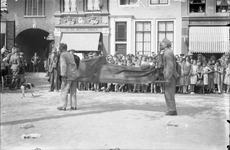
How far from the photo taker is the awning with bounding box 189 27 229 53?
17.1 meters

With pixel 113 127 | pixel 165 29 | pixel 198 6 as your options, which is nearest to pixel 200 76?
pixel 165 29

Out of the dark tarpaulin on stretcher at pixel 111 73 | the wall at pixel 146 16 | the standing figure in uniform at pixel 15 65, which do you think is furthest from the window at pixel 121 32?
the dark tarpaulin on stretcher at pixel 111 73

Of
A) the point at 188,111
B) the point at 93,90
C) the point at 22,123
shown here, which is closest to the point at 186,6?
the point at 93,90


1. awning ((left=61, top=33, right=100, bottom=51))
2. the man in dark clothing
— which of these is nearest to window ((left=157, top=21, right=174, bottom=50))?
awning ((left=61, top=33, right=100, bottom=51))

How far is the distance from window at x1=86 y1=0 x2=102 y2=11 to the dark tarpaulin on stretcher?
4.20 m

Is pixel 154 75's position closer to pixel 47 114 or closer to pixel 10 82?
pixel 47 114

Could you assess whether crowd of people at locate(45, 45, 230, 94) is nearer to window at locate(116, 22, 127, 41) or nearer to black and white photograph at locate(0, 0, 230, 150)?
black and white photograph at locate(0, 0, 230, 150)

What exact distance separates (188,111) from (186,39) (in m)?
9.28

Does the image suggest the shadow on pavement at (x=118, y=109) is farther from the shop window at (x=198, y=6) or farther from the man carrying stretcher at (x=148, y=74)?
the shop window at (x=198, y=6)

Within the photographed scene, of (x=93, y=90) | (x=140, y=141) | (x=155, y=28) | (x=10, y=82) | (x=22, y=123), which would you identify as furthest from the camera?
(x=155, y=28)

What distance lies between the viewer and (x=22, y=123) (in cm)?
709

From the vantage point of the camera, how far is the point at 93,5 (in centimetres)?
1302

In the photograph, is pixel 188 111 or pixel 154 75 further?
pixel 188 111

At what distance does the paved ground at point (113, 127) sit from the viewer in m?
5.33
